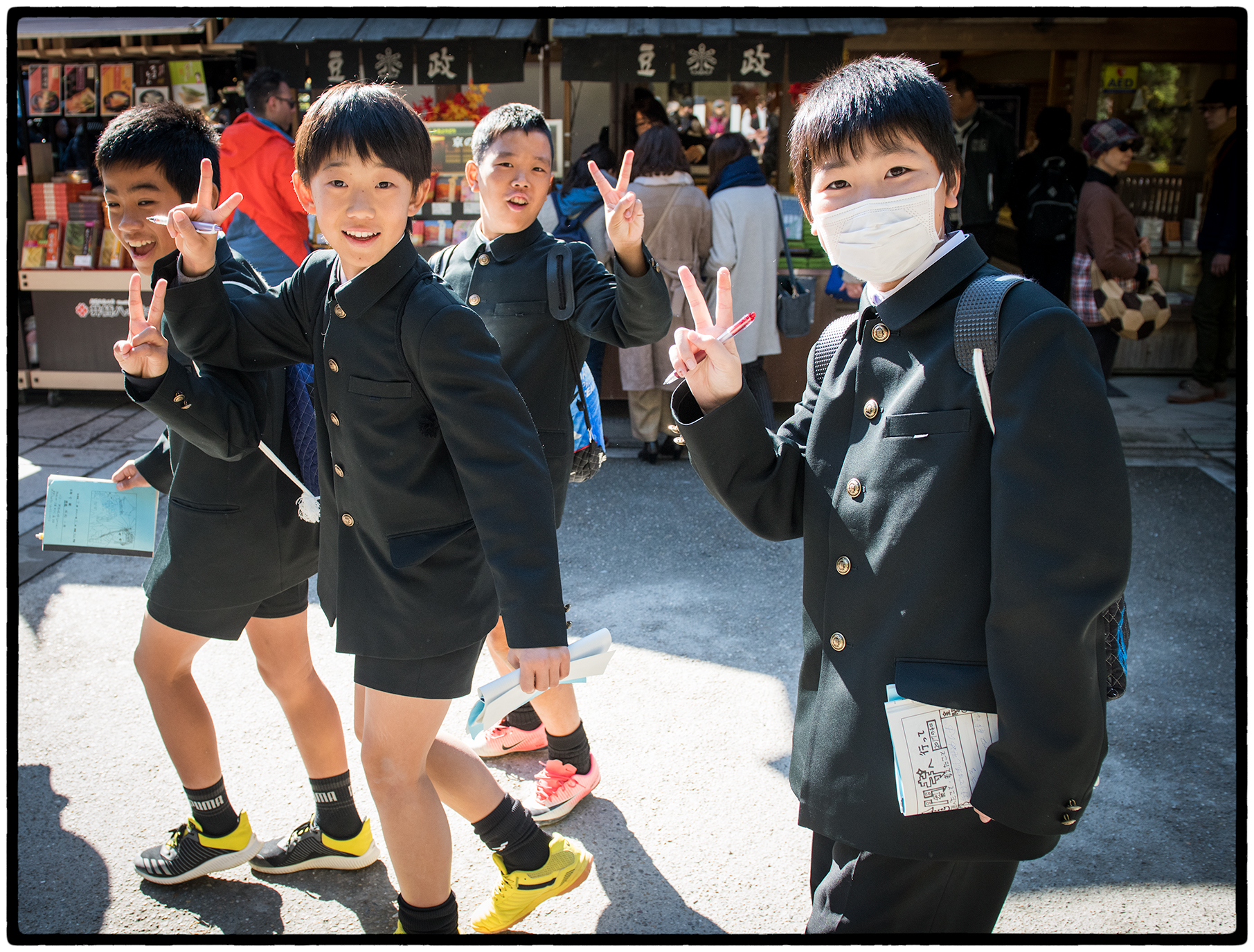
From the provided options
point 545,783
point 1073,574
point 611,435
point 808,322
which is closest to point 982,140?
point 808,322

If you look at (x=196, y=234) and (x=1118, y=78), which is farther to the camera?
(x=1118, y=78)

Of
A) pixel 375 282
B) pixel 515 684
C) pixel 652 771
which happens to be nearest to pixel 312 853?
pixel 652 771

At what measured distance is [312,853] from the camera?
2.38 m

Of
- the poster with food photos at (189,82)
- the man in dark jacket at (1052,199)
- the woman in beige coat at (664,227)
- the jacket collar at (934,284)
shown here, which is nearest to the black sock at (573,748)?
the jacket collar at (934,284)

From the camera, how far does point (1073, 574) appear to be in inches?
49.6

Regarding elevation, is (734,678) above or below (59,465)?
below

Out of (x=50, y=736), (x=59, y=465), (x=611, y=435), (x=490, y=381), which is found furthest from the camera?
(x=611, y=435)

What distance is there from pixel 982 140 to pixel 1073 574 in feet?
21.5

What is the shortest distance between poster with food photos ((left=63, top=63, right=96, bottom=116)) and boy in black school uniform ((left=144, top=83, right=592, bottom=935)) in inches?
236

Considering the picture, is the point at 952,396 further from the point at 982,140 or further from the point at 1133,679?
the point at 982,140

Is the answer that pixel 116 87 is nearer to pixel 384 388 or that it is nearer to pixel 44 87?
pixel 44 87

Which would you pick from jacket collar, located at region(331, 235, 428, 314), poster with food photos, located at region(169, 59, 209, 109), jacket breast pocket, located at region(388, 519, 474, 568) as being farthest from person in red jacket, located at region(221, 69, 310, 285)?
jacket breast pocket, located at region(388, 519, 474, 568)

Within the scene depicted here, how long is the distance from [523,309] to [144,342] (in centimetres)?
103

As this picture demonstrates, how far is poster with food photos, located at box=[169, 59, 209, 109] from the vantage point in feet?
22.0
